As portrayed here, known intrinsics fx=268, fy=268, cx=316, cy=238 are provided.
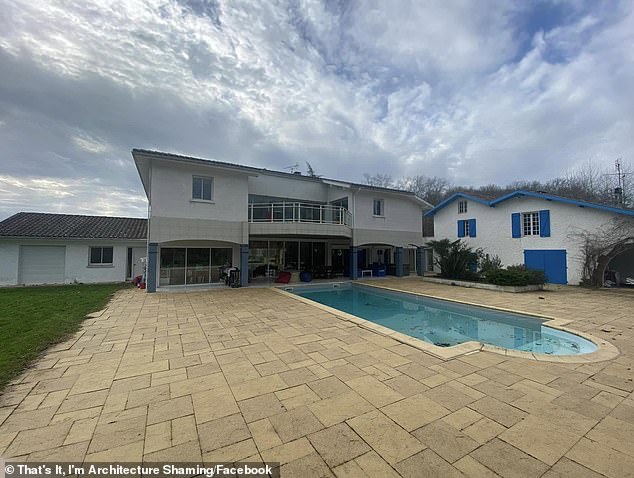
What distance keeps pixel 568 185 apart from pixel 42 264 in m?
43.9

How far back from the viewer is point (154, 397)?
11.1 feet

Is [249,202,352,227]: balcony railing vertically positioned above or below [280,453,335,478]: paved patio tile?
above

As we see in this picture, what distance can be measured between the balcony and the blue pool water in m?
3.54

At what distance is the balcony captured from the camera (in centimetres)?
1405

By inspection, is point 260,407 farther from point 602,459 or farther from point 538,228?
point 538,228

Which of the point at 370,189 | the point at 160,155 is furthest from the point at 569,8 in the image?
the point at 160,155

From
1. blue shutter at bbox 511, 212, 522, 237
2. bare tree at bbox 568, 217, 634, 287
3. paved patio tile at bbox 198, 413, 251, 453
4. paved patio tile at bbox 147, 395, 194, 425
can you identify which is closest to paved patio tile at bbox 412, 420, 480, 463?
paved patio tile at bbox 198, 413, 251, 453

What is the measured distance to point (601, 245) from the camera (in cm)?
1357

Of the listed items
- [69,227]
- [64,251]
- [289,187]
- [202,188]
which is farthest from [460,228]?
[69,227]

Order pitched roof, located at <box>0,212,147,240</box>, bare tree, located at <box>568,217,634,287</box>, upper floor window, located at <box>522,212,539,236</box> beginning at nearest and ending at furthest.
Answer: bare tree, located at <box>568,217,634,287</box> → pitched roof, located at <box>0,212,147,240</box> → upper floor window, located at <box>522,212,539,236</box>

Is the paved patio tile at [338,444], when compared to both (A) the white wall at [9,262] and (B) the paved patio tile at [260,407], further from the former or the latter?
(A) the white wall at [9,262]

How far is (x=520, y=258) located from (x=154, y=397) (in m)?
20.0

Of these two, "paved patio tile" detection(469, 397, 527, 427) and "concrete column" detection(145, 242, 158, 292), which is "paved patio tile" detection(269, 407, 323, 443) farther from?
"concrete column" detection(145, 242, 158, 292)

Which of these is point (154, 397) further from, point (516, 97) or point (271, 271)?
point (516, 97)
